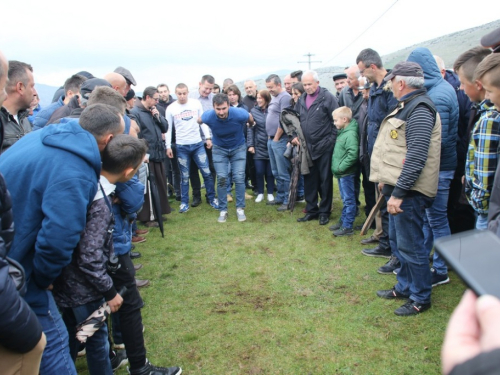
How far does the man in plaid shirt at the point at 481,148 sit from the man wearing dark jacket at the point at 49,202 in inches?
90.3

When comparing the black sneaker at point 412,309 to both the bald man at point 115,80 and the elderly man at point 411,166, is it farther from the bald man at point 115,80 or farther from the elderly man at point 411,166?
the bald man at point 115,80

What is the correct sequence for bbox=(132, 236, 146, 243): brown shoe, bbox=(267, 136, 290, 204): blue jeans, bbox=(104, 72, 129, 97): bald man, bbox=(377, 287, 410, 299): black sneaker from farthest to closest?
bbox=(267, 136, 290, 204): blue jeans, bbox=(132, 236, 146, 243): brown shoe, bbox=(104, 72, 129, 97): bald man, bbox=(377, 287, 410, 299): black sneaker

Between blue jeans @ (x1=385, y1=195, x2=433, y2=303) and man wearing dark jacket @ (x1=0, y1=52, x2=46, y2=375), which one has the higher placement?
man wearing dark jacket @ (x1=0, y1=52, x2=46, y2=375)

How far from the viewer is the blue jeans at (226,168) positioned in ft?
20.7

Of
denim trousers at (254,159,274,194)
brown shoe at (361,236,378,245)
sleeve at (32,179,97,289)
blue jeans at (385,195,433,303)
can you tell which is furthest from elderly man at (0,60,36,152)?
denim trousers at (254,159,274,194)

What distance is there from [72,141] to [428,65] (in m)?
3.26

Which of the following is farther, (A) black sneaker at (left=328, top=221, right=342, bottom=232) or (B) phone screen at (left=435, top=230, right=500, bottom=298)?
(A) black sneaker at (left=328, top=221, right=342, bottom=232)

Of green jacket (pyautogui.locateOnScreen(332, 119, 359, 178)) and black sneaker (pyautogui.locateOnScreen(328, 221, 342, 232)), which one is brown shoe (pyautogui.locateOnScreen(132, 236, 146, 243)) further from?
green jacket (pyautogui.locateOnScreen(332, 119, 359, 178))

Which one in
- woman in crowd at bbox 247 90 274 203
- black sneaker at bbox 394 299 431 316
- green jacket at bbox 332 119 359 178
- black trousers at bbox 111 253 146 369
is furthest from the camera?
woman in crowd at bbox 247 90 274 203

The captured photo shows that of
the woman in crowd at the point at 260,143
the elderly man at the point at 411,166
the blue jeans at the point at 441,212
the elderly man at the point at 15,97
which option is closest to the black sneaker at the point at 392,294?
the elderly man at the point at 411,166

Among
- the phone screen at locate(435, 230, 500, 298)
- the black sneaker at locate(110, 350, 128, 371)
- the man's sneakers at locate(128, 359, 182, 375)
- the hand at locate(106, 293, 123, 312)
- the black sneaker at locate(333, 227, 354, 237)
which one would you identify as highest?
the phone screen at locate(435, 230, 500, 298)

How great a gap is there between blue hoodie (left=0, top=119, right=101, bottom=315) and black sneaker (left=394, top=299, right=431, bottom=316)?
2.69m

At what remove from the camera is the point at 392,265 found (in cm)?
418

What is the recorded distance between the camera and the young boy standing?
205 inches
